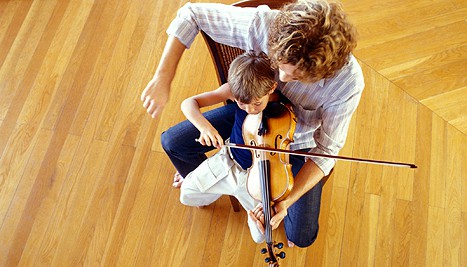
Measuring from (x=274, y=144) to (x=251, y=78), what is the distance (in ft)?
0.76

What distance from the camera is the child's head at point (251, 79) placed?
1.15 meters

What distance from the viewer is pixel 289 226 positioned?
151 centimetres

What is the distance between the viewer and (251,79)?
1.14 metres

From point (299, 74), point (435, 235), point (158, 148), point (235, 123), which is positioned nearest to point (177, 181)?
point (158, 148)

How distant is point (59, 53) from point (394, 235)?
173cm

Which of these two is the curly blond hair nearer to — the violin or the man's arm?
the violin

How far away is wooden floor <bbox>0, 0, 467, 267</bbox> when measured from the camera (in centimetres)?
175

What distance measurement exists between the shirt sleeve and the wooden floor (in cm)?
72

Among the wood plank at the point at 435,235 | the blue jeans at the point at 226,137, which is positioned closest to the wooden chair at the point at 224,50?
the blue jeans at the point at 226,137

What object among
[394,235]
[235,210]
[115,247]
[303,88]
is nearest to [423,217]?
[394,235]

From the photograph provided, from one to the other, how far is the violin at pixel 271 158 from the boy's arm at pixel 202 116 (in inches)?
4.3

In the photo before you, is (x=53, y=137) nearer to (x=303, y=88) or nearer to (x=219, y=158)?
(x=219, y=158)

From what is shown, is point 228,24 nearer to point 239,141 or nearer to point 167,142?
point 239,141

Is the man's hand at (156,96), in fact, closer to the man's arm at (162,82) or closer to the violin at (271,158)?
the man's arm at (162,82)
